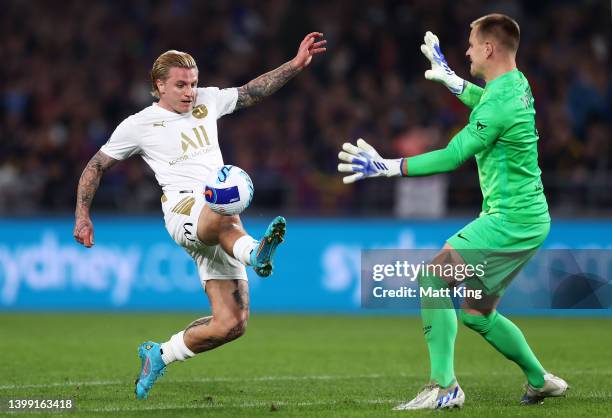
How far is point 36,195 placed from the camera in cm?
1684

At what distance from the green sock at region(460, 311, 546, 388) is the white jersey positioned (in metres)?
2.14

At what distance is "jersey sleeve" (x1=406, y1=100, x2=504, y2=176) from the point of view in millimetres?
A: 6812

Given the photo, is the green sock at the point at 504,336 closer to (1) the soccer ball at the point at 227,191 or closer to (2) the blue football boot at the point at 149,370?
(1) the soccer ball at the point at 227,191

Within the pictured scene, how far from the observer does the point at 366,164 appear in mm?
6855

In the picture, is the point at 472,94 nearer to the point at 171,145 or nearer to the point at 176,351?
the point at 171,145

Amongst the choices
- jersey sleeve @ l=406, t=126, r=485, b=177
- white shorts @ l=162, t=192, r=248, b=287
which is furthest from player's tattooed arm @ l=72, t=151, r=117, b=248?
jersey sleeve @ l=406, t=126, r=485, b=177

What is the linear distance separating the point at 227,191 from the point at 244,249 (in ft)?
1.31

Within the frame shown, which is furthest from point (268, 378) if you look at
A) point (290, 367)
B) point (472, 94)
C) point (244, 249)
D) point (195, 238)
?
point (472, 94)

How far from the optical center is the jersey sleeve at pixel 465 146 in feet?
22.4

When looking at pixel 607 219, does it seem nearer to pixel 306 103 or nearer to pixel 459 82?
pixel 306 103

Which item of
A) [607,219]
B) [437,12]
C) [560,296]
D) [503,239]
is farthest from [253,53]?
[503,239]

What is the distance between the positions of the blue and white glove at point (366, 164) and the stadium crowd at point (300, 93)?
30.8 ft

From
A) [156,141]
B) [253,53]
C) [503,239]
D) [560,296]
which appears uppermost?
[253,53]

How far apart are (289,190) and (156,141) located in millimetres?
8756
